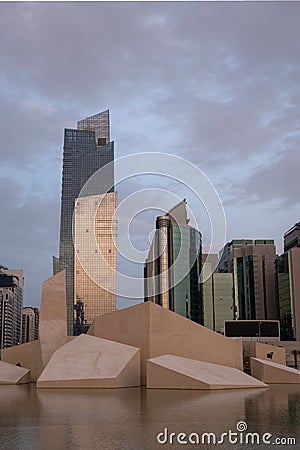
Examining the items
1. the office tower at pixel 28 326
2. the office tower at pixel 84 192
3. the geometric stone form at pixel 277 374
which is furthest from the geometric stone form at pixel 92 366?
the office tower at pixel 28 326

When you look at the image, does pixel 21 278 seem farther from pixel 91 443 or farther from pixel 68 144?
pixel 91 443

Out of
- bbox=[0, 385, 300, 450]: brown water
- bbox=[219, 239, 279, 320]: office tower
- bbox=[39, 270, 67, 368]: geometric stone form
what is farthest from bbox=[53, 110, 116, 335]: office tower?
bbox=[0, 385, 300, 450]: brown water

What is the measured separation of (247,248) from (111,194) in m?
23.8

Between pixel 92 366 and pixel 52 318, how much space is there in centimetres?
635

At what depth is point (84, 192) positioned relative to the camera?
344ft

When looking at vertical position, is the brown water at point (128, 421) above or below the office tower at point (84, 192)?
below

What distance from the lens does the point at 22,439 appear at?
8.08 metres

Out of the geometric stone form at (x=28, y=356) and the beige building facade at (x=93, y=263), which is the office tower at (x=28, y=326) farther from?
the geometric stone form at (x=28, y=356)

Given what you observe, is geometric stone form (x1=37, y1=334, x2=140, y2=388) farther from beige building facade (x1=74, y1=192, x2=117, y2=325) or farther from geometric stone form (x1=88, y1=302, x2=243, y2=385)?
beige building facade (x1=74, y1=192, x2=117, y2=325)

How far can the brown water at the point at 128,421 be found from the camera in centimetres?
773

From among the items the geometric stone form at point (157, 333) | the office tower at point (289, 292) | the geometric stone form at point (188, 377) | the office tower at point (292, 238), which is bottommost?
the geometric stone form at point (188, 377)

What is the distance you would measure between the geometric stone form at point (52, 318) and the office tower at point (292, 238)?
5856 centimetres

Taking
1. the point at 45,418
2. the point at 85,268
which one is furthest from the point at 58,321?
the point at 85,268

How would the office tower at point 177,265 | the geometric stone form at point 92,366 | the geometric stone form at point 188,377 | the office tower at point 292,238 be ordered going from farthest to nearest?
the office tower at point 177,265
the office tower at point 292,238
the geometric stone form at point 92,366
the geometric stone form at point 188,377
